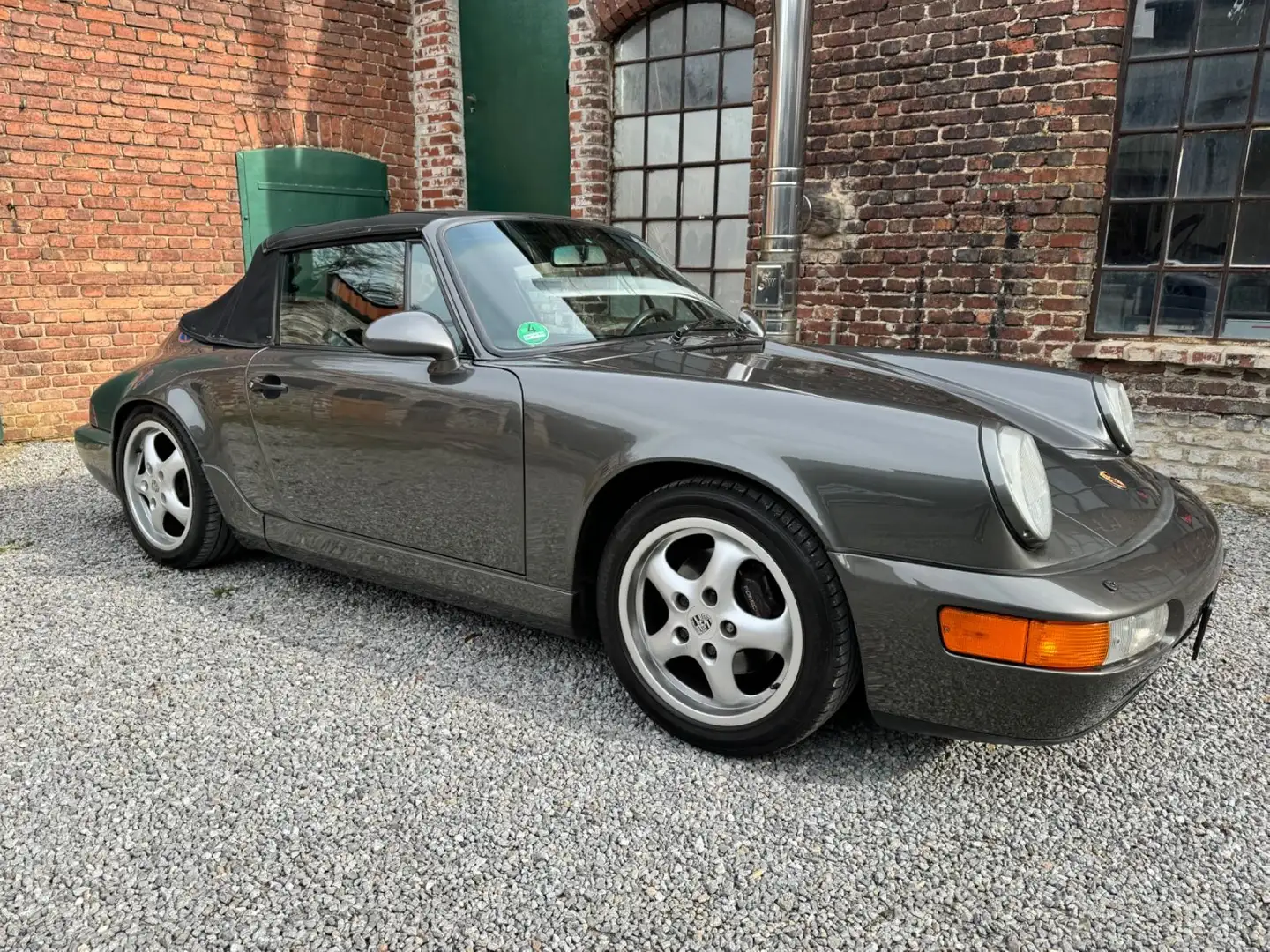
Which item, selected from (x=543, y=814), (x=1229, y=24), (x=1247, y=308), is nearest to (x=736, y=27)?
(x=1229, y=24)

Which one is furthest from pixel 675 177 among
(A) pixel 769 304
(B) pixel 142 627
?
(B) pixel 142 627

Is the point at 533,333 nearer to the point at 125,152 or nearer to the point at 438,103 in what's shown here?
the point at 125,152

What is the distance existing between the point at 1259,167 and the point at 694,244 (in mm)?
3771

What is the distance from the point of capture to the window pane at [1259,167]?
4941 millimetres

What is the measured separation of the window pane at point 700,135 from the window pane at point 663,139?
0.10m

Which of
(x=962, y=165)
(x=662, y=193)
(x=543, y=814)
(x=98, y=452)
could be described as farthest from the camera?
(x=662, y=193)

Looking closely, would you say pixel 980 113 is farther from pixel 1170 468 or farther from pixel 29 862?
pixel 29 862

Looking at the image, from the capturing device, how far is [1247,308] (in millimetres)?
5117

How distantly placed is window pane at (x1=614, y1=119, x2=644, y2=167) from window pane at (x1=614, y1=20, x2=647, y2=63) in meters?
0.48

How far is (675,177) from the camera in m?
7.28

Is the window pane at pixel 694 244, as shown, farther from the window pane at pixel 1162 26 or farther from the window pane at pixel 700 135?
the window pane at pixel 1162 26

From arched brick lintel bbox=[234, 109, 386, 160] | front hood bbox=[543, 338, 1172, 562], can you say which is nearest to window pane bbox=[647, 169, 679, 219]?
arched brick lintel bbox=[234, 109, 386, 160]

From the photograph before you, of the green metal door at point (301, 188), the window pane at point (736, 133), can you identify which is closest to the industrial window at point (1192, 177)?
the window pane at point (736, 133)

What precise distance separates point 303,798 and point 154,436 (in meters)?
2.27
